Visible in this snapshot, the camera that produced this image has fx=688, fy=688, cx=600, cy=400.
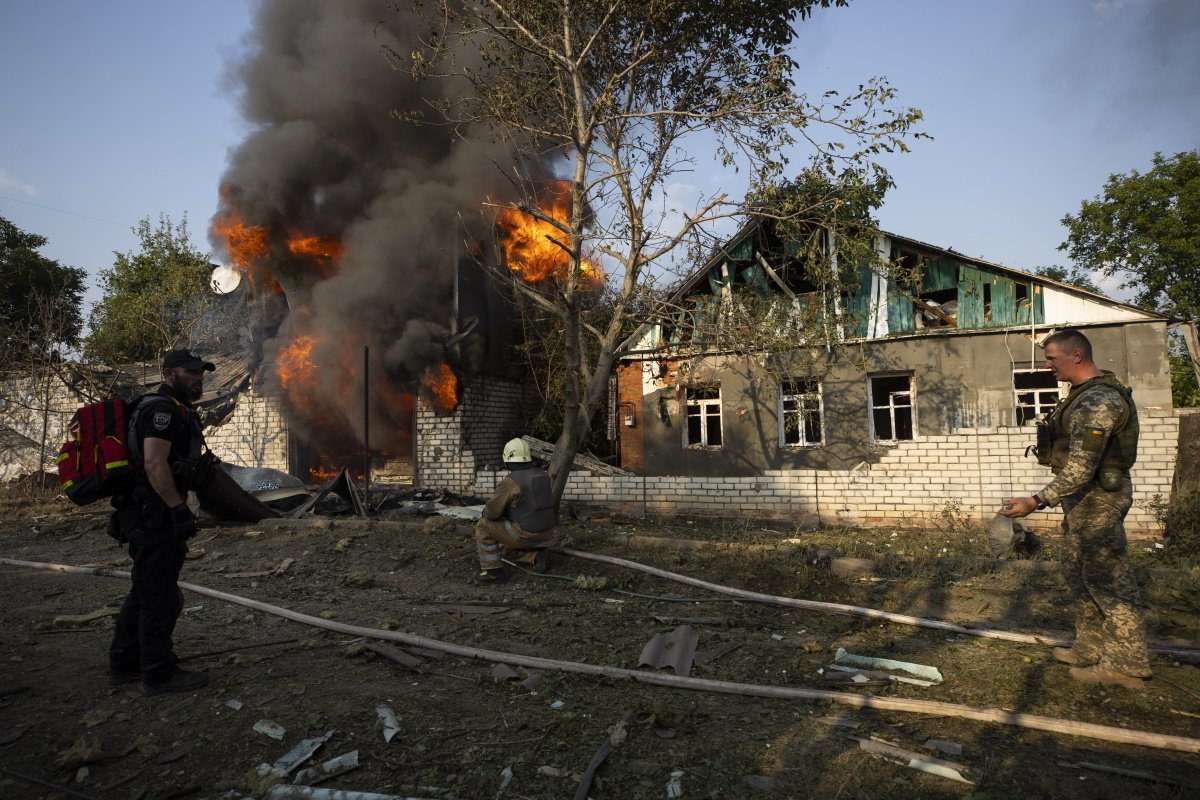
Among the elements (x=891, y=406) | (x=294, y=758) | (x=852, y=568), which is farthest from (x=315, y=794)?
(x=891, y=406)

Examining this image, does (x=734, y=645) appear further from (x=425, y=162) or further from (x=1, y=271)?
(x=1, y=271)

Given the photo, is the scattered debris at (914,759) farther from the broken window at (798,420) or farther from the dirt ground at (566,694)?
the broken window at (798,420)

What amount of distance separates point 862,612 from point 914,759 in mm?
2397

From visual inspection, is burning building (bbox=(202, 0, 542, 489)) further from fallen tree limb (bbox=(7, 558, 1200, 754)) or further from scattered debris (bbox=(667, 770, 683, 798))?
scattered debris (bbox=(667, 770, 683, 798))

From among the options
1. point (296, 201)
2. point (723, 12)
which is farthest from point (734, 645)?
point (296, 201)

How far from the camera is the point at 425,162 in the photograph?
13.9 meters

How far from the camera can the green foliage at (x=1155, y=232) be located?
22500 mm

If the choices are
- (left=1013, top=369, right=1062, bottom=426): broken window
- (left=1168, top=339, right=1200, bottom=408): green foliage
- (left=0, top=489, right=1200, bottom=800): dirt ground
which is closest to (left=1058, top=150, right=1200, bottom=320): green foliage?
(left=1168, top=339, right=1200, bottom=408): green foliage

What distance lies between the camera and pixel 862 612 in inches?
208

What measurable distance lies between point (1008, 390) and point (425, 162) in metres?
11.7

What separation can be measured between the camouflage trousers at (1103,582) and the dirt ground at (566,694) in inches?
8.6

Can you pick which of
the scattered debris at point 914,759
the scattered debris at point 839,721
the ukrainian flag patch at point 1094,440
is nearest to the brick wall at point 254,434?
the scattered debris at point 839,721

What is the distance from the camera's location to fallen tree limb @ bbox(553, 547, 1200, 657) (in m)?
4.48

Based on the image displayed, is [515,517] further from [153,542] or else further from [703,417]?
[703,417]
